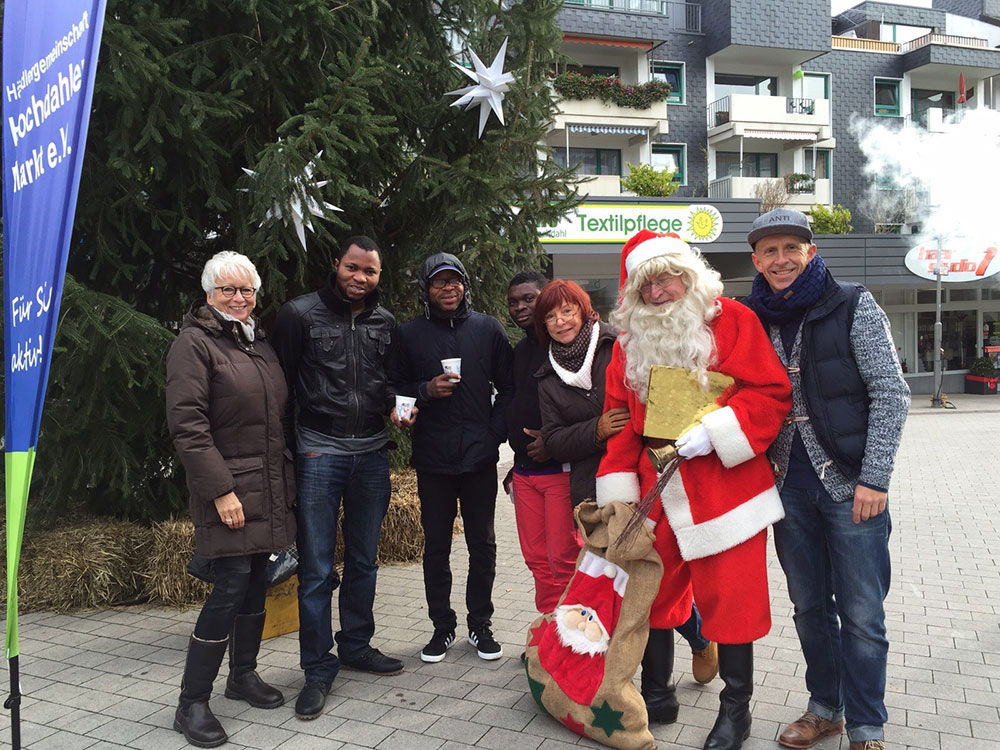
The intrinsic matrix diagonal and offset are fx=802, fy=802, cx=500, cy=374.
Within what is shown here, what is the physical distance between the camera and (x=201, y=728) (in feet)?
11.1

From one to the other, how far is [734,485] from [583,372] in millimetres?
930

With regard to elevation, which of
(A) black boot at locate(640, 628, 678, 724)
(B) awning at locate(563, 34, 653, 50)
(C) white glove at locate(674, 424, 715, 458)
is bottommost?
(A) black boot at locate(640, 628, 678, 724)

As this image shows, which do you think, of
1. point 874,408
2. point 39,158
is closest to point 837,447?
point 874,408

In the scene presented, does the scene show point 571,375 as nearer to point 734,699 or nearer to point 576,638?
point 576,638

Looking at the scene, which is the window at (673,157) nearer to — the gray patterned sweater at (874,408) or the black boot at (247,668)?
the gray patterned sweater at (874,408)

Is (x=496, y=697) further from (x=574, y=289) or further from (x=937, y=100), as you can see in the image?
(x=937, y=100)

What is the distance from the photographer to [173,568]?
17.0ft

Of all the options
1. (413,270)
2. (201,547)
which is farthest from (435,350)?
(413,270)

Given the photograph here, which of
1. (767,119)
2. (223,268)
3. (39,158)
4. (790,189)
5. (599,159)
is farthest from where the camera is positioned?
(599,159)

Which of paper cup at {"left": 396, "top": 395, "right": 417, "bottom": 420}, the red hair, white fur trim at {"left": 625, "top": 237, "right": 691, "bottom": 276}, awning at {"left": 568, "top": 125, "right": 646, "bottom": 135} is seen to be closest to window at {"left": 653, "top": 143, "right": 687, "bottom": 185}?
awning at {"left": 568, "top": 125, "right": 646, "bottom": 135}

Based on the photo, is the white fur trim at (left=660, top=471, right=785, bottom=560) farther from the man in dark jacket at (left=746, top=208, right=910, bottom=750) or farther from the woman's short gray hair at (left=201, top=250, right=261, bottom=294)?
the woman's short gray hair at (left=201, top=250, right=261, bottom=294)

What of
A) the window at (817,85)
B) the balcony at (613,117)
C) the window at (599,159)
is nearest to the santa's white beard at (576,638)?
the balcony at (613,117)

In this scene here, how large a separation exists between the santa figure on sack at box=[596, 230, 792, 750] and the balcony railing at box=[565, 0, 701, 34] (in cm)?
2328

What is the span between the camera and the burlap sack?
3.19m
